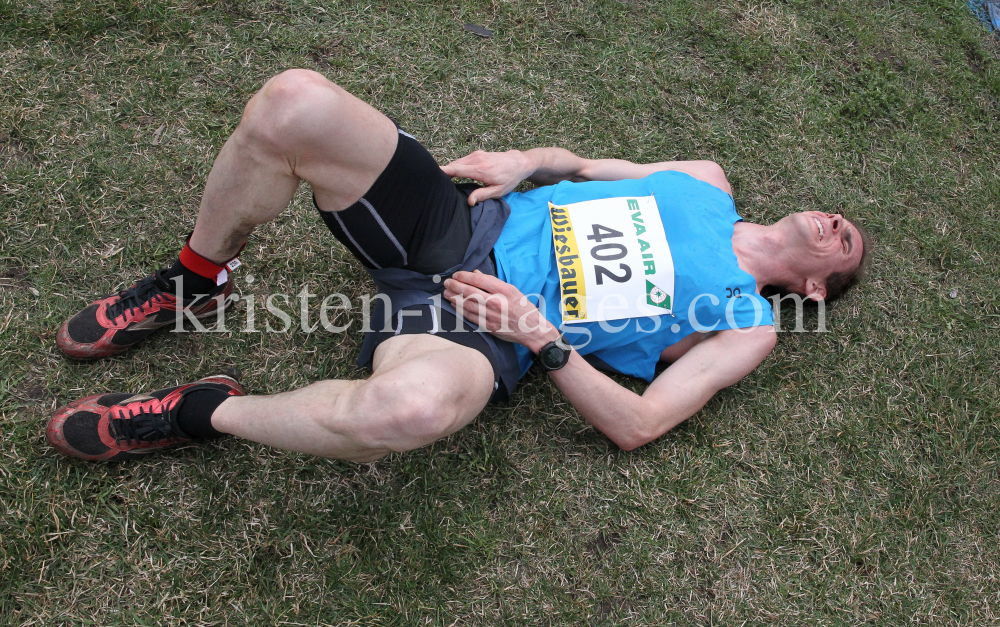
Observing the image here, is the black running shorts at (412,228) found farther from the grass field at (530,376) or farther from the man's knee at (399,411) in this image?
the grass field at (530,376)

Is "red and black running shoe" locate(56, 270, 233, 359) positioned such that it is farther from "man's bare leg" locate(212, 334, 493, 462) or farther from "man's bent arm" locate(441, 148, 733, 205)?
"man's bent arm" locate(441, 148, 733, 205)

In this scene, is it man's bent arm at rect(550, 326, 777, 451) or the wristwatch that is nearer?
the wristwatch

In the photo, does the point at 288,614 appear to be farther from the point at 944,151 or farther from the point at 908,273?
the point at 944,151

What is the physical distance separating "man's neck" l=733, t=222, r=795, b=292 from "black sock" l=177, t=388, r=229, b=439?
2.41 m

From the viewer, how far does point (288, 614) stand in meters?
2.39

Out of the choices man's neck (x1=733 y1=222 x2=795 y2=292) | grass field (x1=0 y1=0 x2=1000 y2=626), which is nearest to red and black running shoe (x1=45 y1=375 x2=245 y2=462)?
grass field (x1=0 y1=0 x2=1000 y2=626)

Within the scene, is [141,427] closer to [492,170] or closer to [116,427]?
[116,427]

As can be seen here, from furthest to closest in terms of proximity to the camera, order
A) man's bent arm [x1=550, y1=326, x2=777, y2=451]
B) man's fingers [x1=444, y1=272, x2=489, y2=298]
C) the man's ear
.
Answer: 1. the man's ear
2. man's bent arm [x1=550, y1=326, x2=777, y2=451]
3. man's fingers [x1=444, y1=272, x2=489, y2=298]

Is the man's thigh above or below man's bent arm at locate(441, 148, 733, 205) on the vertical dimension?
below

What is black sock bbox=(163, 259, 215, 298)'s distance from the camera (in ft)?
8.34

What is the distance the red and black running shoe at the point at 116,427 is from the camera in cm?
239

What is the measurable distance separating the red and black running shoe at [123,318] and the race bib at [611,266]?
5.05 ft

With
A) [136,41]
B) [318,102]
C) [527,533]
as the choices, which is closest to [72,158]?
[136,41]

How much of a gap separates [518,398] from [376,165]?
1331 millimetres
